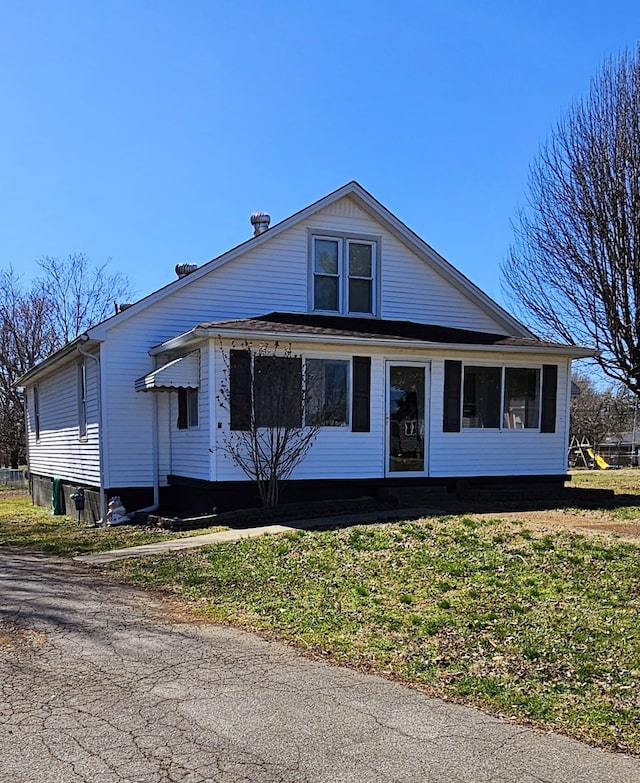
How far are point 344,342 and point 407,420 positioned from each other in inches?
Answer: 87.0

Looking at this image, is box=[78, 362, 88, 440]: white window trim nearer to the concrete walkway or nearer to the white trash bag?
the white trash bag

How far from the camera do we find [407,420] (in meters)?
13.2

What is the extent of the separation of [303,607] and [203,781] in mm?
3142

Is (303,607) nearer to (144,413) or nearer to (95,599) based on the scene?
(95,599)

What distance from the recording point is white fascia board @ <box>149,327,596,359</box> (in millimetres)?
11328

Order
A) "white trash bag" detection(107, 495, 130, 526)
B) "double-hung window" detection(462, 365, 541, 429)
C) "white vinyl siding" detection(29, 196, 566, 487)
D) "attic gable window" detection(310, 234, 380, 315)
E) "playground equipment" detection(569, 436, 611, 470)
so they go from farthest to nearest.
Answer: "playground equipment" detection(569, 436, 611, 470)
"attic gable window" detection(310, 234, 380, 315)
"double-hung window" detection(462, 365, 541, 429)
"white trash bag" detection(107, 495, 130, 526)
"white vinyl siding" detection(29, 196, 566, 487)

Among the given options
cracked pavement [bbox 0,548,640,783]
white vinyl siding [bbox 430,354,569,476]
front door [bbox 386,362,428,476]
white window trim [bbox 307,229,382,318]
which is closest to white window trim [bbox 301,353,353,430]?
front door [bbox 386,362,428,476]

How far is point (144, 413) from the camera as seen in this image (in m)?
13.5

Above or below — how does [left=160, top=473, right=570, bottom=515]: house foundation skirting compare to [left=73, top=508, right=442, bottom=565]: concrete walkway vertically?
above

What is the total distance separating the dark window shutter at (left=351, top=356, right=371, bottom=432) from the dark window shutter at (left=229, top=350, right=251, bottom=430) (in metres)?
2.06

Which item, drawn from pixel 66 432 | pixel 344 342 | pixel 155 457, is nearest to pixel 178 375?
pixel 155 457

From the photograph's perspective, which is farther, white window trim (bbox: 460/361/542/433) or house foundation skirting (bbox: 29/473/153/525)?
white window trim (bbox: 460/361/542/433)

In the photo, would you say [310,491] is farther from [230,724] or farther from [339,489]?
[230,724]

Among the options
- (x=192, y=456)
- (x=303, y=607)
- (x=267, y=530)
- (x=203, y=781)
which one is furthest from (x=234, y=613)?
(x=192, y=456)
